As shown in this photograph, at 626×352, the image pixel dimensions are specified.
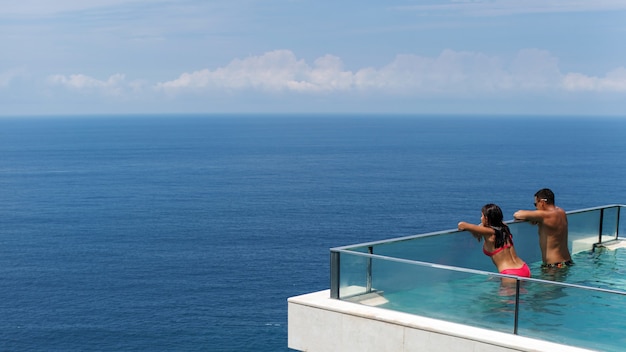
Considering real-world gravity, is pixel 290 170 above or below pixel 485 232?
below

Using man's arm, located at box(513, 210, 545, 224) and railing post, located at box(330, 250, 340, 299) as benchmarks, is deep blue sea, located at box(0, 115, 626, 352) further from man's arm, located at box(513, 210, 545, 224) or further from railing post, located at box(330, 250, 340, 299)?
railing post, located at box(330, 250, 340, 299)

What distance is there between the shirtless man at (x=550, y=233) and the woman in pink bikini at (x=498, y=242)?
1.46 metres

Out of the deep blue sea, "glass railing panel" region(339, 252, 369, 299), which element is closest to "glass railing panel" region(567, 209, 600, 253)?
"glass railing panel" region(339, 252, 369, 299)

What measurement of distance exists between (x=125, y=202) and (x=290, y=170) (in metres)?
42.8

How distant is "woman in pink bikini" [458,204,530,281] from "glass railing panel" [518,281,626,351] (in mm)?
2091

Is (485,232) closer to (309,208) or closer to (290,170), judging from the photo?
(309,208)

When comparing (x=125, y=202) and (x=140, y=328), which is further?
(x=125, y=202)

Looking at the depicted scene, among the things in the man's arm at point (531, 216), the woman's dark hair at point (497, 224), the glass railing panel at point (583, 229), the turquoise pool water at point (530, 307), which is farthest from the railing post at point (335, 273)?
the glass railing panel at point (583, 229)

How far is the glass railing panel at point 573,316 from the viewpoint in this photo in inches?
290

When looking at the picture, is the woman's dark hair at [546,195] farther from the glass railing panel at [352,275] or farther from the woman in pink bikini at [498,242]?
the glass railing panel at [352,275]

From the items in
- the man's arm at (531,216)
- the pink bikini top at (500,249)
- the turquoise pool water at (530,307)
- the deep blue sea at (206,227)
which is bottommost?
the deep blue sea at (206,227)

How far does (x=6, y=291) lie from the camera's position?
7281cm

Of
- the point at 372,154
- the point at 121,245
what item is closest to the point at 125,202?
the point at 121,245

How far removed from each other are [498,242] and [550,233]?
184 cm
